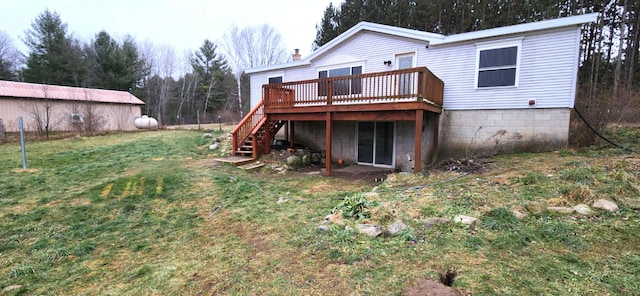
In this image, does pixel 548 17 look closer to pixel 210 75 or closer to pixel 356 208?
pixel 356 208

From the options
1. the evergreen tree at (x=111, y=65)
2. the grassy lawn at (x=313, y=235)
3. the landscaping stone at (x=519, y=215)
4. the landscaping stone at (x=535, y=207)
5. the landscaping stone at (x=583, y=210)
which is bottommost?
the grassy lawn at (x=313, y=235)

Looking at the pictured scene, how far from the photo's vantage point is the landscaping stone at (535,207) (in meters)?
3.71

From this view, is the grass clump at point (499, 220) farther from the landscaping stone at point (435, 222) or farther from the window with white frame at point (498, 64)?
the window with white frame at point (498, 64)

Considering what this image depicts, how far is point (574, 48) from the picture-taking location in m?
7.11

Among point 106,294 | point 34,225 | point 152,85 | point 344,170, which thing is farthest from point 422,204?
point 152,85

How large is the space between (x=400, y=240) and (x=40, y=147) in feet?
47.1

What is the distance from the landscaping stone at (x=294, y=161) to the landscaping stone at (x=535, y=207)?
676cm

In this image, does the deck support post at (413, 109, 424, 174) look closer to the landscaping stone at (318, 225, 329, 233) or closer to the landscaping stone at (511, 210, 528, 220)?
the landscaping stone at (511, 210, 528, 220)

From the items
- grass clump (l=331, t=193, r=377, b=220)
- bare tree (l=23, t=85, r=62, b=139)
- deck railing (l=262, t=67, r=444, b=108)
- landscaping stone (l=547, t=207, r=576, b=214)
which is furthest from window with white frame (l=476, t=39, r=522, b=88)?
bare tree (l=23, t=85, r=62, b=139)

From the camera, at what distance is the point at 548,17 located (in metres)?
15.1

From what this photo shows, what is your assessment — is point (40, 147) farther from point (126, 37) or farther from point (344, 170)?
point (126, 37)

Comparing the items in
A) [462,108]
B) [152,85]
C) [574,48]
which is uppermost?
[152,85]

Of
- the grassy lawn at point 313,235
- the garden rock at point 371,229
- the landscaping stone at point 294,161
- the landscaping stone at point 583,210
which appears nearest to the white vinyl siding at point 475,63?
the grassy lawn at point 313,235

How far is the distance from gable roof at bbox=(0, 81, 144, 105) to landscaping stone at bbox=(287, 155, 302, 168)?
16.7 m
